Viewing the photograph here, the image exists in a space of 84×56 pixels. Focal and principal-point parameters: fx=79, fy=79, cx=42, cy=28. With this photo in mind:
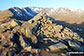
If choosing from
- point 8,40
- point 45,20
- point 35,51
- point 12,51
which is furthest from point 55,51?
point 45,20

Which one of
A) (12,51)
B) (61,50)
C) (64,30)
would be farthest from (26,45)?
(64,30)

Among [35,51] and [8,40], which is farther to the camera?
[8,40]

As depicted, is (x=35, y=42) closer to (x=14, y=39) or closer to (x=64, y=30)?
(x=14, y=39)

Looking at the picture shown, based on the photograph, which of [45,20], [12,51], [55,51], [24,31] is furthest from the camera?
[45,20]

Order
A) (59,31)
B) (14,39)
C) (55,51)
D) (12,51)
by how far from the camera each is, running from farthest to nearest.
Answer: (59,31), (14,39), (55,51), (12,51)

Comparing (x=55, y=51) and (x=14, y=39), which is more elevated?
(x=14, y=39)

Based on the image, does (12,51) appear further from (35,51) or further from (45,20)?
(45,20)

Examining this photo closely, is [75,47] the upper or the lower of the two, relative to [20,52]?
lower

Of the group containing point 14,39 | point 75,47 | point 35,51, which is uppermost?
point 14,39

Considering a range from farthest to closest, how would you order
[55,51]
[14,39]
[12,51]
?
[14,39] → [55,51] → [12,51]
